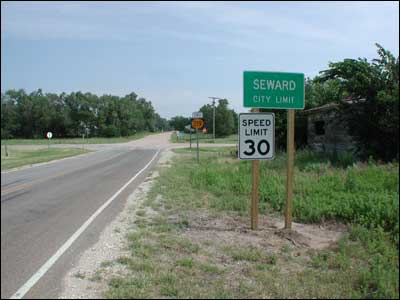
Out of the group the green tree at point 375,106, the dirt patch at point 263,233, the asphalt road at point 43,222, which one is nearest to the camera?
the asphalt road at point 43,222

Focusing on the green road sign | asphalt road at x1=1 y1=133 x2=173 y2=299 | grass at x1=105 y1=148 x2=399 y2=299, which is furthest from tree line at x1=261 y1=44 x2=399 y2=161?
asphalt road at x1=1 y1=133 x2=173 y2=299

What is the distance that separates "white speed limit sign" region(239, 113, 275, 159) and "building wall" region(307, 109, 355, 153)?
1004 cm

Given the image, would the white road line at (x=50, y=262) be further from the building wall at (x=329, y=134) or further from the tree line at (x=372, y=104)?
the building wall at (x=329, y=134)

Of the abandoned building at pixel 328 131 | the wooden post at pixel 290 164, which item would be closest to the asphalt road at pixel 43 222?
the wooden post at pixel 290 164

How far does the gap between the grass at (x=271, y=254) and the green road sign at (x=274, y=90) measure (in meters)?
2.19

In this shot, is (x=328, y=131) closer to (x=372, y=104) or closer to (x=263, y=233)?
(x=372, y=104)

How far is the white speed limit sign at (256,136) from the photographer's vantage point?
6996mm

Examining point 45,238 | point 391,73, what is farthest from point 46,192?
point 391,73

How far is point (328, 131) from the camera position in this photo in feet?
65.3

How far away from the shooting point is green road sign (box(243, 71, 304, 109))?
6.85m

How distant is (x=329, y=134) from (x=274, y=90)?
45.3 ft

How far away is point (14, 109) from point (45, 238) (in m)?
4.13

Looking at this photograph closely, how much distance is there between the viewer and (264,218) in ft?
25.6

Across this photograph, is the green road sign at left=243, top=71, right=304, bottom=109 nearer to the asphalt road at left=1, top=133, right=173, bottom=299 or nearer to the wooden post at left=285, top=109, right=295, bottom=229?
the wooden post at left=285, top=109, right=295, bottom=229
